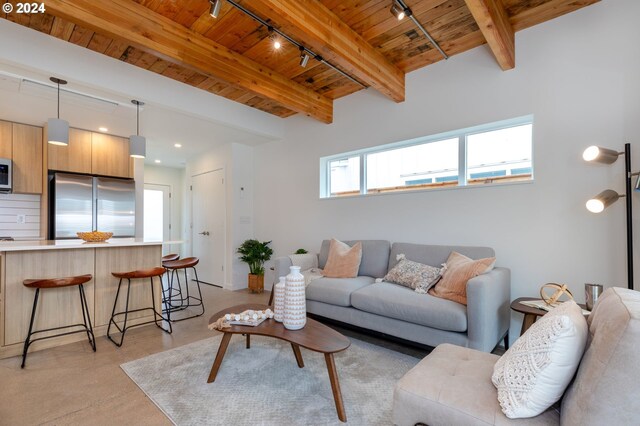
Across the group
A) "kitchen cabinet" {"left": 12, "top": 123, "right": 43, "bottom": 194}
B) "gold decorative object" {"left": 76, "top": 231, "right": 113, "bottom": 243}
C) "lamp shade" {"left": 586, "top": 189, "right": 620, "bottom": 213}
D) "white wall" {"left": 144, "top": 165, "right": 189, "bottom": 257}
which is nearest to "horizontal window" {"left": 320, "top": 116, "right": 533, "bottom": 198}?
"lamp shade" {"left": 586, "top": 189, "right": 620, "bottom": 213}

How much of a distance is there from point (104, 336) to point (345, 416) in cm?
260

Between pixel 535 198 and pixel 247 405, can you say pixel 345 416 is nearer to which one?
pixel 247 405

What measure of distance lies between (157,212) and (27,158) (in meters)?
3.17

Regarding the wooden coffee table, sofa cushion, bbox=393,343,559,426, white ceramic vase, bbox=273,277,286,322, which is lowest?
the wooden coffee table

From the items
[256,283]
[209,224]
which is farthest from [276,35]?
[209,224]

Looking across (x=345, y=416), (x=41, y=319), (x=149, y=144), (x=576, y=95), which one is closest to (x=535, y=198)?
(x=576, y=95)

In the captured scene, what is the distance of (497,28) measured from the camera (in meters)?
2.38

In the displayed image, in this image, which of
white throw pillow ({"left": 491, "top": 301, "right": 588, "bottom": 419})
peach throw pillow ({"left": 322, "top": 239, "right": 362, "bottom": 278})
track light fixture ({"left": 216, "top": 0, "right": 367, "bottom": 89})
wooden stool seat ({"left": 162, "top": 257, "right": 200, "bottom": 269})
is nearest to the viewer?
white throw pillow ({"left": 491, "top": 301, "right": 588, "bottom": 419})

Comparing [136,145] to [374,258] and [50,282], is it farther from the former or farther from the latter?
[374,258]

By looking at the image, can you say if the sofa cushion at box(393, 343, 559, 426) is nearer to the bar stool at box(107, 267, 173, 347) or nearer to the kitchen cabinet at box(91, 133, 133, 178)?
the bar stool at box(107, 267, 173, 347)

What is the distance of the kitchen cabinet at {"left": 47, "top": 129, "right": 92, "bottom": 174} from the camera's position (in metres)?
4.19

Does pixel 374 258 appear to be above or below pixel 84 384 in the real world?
above

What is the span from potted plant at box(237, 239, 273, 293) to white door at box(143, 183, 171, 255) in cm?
316

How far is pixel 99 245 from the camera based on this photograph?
296 cm
